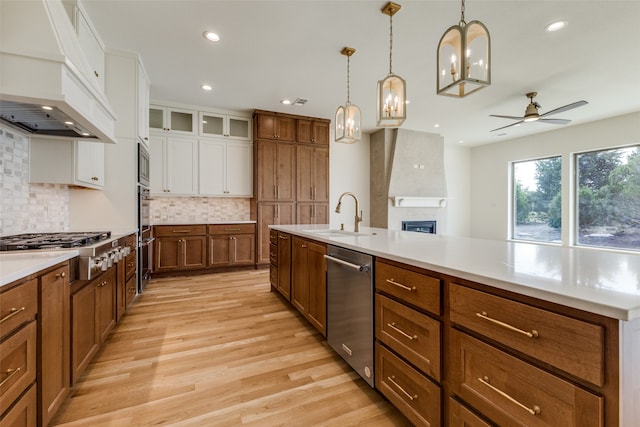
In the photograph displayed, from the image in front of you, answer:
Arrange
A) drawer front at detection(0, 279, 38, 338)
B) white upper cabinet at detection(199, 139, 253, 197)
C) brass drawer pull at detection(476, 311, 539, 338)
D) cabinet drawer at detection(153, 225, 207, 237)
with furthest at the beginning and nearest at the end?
1. white upper cabinet at detection(199, 139, 253, 197)
2. cabinet drawer at detection(153, 225, 207, 237)
3. drawer front at detection(0, 279, 38, 338)
4. brass drawer pull at detection(476, 311, 539, 338)

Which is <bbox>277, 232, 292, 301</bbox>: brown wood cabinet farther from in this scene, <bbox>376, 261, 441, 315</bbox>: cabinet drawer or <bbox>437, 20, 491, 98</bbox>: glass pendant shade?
<bbox>437, 20, 491, 98</bbox>: glass pendant shade

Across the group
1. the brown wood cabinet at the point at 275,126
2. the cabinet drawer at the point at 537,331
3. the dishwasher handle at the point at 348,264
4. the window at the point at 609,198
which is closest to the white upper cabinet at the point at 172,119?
the brown wood cabinet at the point at 275,126

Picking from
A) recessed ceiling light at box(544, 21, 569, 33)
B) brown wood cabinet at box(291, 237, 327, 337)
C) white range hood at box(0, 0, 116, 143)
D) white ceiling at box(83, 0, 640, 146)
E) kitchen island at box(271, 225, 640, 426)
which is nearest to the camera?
kitchen island at box(271, 225, 640, 426)

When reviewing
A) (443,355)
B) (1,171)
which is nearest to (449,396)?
(443,355)

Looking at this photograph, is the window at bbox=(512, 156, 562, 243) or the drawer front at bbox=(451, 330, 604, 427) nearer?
the drawer front at bbox=(451, 330, 604, 427)

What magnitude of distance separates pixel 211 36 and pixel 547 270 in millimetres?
3319

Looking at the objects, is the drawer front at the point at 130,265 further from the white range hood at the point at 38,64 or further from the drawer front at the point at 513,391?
the drawer front at the point at 513,391

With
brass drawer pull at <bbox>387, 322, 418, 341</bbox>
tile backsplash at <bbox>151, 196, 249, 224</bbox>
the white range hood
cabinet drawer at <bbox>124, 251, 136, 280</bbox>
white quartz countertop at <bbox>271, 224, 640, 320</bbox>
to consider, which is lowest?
brass drawer pull at <bbox>387, 322, 418, 341</bbox>

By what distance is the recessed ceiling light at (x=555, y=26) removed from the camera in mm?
2567

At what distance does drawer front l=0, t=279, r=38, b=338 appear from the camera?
973mm

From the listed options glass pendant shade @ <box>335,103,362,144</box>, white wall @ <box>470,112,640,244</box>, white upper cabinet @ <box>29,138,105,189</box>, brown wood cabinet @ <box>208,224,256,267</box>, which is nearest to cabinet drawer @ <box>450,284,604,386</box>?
glass pendant shade @ <box>335,103,362,144</box>

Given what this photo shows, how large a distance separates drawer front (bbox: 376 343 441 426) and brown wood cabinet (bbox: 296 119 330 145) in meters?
4.41

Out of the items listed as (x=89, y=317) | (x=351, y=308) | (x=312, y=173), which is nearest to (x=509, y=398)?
(x=351, y=308)

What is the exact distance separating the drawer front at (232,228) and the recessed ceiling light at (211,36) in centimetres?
268
